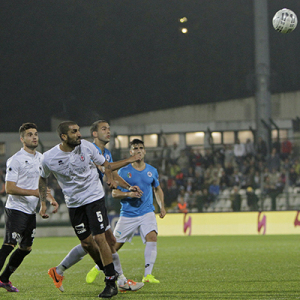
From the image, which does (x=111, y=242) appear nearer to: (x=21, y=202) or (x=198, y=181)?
(x=21, y=202)

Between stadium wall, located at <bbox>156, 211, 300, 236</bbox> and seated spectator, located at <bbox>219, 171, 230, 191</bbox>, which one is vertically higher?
seated spectator, located at <bbox>219, 171, 230, 191</bbox>

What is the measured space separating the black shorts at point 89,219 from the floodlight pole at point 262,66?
17973 millimetres

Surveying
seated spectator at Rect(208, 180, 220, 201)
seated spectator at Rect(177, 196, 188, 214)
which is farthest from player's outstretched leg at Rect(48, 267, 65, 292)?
seated spectator at Rect(208, 180, 220, 201)

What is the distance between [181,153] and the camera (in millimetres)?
22219

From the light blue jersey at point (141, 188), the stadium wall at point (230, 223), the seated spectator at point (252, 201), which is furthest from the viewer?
the seated spectator at point (252, 201)

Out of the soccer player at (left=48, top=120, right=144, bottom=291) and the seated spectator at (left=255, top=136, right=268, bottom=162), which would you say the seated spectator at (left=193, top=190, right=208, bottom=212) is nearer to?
the seated spectator at (left=255, top=136, right=268, bottom=162)

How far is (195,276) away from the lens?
6.80 meters

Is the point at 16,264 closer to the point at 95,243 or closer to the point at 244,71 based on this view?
the point at 95,243

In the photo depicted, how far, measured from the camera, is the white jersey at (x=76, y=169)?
17.0ft

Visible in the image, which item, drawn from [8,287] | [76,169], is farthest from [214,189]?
[76,169]

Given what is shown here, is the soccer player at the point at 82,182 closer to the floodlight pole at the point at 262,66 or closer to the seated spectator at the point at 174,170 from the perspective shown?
the seated spectator at the point at 174,170

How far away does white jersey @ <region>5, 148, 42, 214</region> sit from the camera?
5891 millimetres

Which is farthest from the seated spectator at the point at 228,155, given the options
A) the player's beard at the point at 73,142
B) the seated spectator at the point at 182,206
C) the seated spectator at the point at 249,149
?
the player's beard at the point at 73,142

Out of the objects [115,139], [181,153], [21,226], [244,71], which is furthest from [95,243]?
[244,71]
